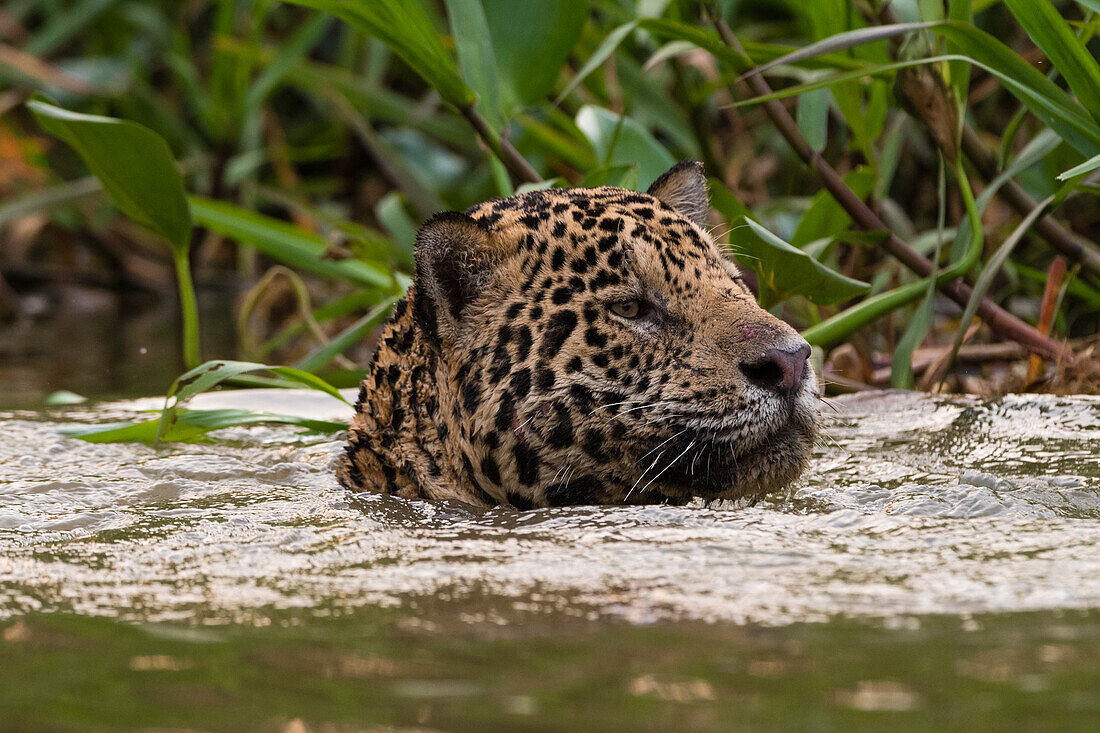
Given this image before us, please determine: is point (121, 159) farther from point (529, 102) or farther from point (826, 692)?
point (826, 692)

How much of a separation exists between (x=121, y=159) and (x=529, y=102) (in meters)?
1.50

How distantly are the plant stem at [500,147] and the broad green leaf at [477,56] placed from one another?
0.07 meters

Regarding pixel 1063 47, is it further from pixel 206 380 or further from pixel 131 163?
pixel 131 163

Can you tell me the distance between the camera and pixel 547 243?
12.1ft

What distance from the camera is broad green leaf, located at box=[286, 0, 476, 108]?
14.1ft

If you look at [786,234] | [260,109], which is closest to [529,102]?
[786,234]

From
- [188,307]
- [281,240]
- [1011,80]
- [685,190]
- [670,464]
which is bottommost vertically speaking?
Answer: [670,464]

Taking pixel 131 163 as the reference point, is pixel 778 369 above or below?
below

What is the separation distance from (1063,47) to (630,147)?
1.83 metres

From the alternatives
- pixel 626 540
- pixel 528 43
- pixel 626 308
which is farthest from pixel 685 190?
pixel 626 540

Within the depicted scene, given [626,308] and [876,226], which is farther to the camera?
[876,226]

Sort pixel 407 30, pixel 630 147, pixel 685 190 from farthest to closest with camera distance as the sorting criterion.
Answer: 1. pixel 630 147
2. pixel 407 30
3. pixel 685 190

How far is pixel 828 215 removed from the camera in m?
4.83

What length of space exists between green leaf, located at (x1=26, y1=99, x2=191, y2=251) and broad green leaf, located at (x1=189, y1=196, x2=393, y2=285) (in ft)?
3.41
